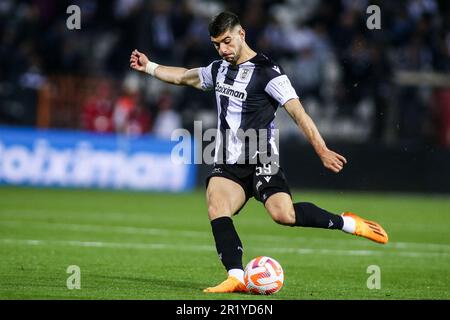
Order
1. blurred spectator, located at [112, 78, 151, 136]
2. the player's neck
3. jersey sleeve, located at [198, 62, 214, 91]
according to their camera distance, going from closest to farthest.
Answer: the player's neck
jersey sleeve, located at [198, 62, 214, 91]
blurred spectator, located at [112, 78, 151, 136]

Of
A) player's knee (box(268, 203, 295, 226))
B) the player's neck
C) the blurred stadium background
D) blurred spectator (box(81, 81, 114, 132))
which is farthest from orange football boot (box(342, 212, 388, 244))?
blurred spectator (box(81, 81, 114, 132))

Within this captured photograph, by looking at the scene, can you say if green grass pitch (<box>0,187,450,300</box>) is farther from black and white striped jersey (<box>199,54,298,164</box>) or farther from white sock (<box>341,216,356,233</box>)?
black and white striped jersey (<box>199,54,298,164</box>)

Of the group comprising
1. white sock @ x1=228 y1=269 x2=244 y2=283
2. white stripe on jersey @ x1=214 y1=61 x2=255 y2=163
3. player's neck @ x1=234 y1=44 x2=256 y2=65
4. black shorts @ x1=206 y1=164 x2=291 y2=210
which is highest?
player's neck @ x1=234 y1=44 x2=256 y2=65

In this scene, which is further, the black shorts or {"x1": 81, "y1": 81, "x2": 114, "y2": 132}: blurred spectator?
{"x1": 81, "y1": 81, "x2": 114, "y2": 132}: blurred spectator

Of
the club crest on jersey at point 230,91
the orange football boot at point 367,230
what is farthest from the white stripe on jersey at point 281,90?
the orange football boot at point 367,230

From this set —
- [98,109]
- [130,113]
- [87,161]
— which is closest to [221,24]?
[87,161]

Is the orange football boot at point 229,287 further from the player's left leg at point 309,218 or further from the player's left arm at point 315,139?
the player's left arm at point 315,139

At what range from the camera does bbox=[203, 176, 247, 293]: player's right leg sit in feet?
27.8

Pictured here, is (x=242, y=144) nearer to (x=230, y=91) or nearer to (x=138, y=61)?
(x=230, y=91)

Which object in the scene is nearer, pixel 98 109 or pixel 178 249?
pixel 178 249

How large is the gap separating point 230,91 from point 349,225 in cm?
160

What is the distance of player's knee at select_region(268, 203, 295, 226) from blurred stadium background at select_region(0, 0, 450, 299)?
11973 millimetres

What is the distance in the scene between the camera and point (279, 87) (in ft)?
29.3

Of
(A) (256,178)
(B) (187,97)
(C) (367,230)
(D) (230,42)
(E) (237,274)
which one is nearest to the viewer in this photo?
(E) (237,274)
